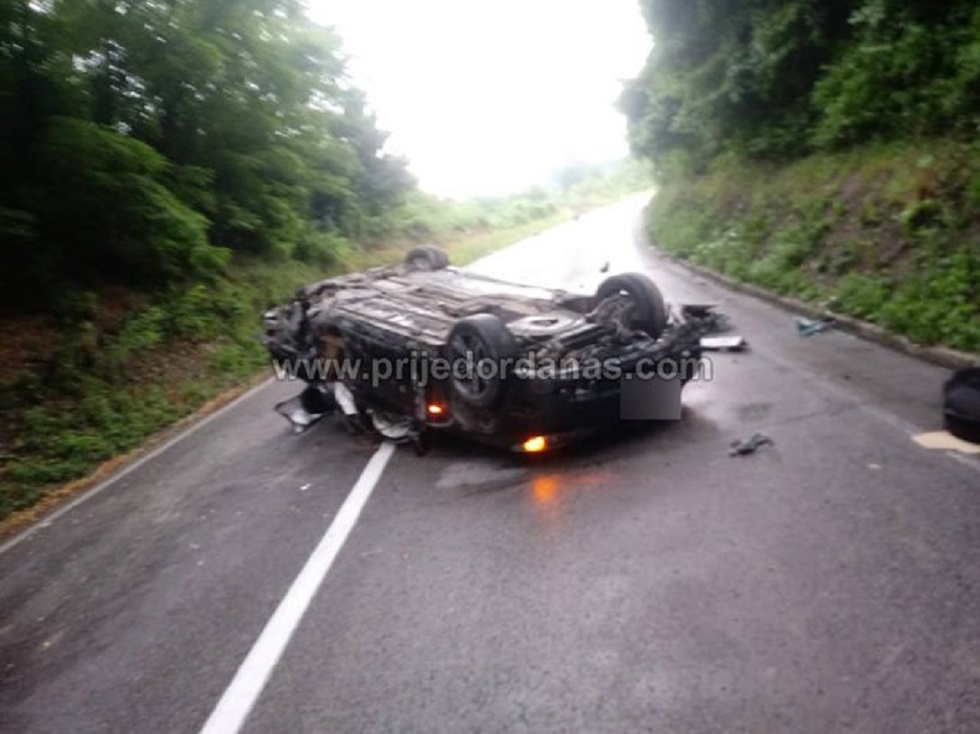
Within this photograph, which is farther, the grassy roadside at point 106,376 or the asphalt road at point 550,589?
the grassy roadside at point 106,376

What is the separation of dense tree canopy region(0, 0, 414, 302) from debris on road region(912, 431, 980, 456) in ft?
31.1

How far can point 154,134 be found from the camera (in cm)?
1173

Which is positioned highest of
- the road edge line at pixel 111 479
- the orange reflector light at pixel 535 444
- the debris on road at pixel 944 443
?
the debris on road at pixel 944 443


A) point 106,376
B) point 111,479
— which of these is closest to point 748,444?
point 111,479

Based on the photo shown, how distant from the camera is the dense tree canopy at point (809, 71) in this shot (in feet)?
32.3

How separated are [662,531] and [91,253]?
33.7 feet

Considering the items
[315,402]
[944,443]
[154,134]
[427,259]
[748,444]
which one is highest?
[154,134]

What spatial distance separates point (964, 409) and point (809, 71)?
10581mm

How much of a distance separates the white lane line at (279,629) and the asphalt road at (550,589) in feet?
0.06

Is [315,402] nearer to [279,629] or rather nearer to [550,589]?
[279,629]

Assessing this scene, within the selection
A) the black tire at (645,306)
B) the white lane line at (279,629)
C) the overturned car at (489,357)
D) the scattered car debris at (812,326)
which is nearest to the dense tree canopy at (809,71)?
the scattered car debris at (812,326)

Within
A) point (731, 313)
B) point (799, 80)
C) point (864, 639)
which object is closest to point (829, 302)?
point (731, 313)

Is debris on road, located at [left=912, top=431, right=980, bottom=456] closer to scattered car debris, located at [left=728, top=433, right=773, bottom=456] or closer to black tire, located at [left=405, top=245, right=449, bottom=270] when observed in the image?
scattered car debris, located at [left=728, top=433, right=773, bottom=456]

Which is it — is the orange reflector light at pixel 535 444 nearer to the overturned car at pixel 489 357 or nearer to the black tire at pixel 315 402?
the overturned car at pixel 489 357
